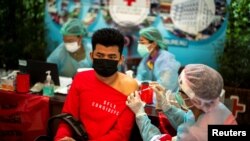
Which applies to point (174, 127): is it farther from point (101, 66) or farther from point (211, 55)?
point (211, 55)

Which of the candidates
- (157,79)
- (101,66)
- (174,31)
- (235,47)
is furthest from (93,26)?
(101,66)

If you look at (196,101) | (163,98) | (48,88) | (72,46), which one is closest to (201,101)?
(196,101)

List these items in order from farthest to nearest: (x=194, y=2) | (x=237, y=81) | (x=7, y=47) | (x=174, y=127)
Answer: (x=7, y=47) < (x=194, y=2) < (x=237, y=81) < (x=174, y=127)

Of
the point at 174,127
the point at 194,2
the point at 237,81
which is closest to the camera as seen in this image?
the point at 174,127

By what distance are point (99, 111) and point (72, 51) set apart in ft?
4.75

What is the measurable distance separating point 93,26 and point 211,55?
5.32 ft

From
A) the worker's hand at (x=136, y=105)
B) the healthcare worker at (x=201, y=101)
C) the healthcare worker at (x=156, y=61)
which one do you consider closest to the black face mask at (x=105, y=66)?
the worker's hand at (x=136, y=105)

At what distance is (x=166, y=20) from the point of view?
14.1ft

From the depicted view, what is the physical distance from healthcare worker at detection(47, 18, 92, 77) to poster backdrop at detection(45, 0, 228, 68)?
98cm

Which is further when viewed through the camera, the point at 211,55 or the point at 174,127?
the point at 211,55

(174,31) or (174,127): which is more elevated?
→ (174,31)

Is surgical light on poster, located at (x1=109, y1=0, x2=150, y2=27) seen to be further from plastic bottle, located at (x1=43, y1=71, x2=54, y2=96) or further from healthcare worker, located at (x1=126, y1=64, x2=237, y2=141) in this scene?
healthcare worker, located at (x1=126, y1=64, x2=237, y2=141)

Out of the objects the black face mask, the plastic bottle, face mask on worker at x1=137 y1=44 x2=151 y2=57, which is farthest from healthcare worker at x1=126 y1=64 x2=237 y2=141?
face mask on worker at x1=137 y1=44 x2=151 y2=57

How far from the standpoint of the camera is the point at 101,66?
88.9 inches
